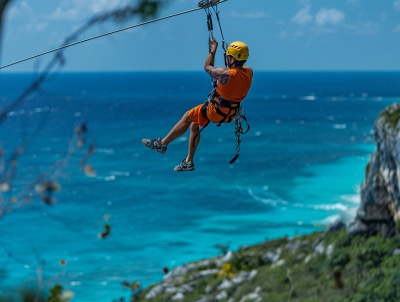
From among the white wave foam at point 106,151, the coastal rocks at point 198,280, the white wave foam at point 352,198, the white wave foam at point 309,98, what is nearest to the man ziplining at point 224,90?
the coastal rocks at point 198,280

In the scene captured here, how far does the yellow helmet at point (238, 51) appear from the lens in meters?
7.62

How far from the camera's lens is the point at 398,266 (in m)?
21.7

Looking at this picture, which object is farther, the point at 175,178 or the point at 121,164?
the point at 121,164

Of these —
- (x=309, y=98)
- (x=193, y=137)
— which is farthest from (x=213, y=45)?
(x=309, y=98)

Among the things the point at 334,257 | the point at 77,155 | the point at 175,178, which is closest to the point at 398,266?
the point at 334,257

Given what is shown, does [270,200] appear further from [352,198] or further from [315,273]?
[315,273]

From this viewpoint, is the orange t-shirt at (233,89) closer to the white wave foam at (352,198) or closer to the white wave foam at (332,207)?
the white wave foam at (332,207)

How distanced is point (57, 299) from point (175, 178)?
230 feet

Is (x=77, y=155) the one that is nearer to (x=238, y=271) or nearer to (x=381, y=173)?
(x=238, y=271)

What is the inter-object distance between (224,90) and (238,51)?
49 centimetres

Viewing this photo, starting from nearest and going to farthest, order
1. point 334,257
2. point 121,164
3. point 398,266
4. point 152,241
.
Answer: point 398,266 → point 334,257 → point 152,241 → point 121,164

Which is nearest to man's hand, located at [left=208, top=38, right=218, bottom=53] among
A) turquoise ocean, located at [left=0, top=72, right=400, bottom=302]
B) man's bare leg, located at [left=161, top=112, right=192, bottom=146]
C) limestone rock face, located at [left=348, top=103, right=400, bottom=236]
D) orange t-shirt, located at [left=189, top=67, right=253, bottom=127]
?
orange t-shirt, located at [left=189, top=67, right=253, bottom=127]

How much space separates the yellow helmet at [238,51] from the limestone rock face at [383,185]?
685 inches

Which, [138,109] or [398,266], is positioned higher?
[138,109]
